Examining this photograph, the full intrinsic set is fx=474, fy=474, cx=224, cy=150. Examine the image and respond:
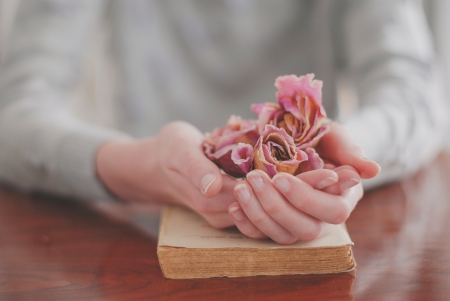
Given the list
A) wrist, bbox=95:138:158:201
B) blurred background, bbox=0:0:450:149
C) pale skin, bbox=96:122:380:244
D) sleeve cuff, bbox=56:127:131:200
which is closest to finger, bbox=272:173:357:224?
pale skin, bbox=96:122:380:244

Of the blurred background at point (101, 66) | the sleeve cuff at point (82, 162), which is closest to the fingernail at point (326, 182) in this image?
the sleeve cuff at point (82, 162)

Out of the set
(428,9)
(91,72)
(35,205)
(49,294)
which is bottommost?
(91,72)

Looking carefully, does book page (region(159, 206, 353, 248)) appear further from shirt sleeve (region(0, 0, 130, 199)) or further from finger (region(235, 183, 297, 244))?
shirt sleeve (region(0, 0, 130, 199))

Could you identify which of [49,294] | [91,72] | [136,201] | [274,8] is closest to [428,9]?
[274,8]

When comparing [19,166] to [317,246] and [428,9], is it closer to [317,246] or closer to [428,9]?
[317,246]

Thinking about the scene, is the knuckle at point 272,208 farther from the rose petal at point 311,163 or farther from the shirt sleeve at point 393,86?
the shirt sleeve at point 393,86

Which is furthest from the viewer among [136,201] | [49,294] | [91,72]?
[91,72]
